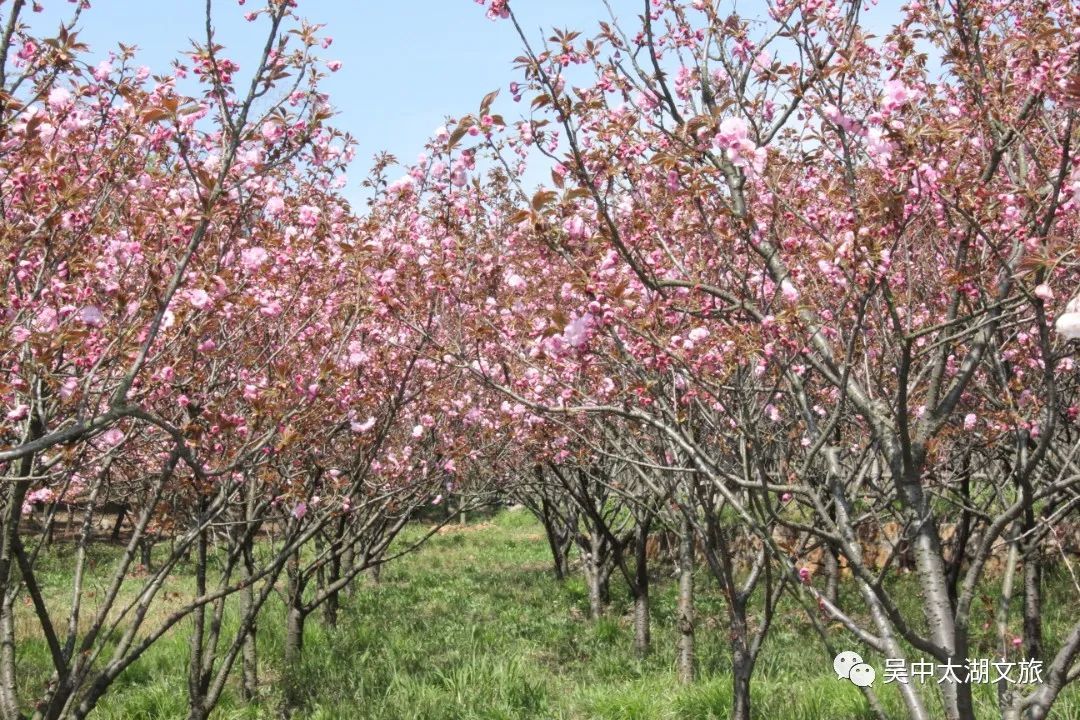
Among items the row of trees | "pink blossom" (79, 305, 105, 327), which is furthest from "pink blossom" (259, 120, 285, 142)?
"pink blossom" (79, 305, 105, 327)

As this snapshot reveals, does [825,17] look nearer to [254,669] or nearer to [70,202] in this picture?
[70,202]

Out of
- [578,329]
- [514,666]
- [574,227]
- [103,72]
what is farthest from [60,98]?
[514,666]

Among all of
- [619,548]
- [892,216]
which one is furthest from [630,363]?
[619,548]

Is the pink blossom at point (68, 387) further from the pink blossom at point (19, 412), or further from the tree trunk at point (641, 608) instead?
the tree trunk at point (641, 608)

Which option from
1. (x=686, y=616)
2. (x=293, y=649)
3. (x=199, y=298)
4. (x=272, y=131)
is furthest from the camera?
(x=293, y=649)

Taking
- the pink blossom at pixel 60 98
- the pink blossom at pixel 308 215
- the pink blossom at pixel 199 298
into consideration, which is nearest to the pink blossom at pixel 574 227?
the pink blossom at pixel 199 298

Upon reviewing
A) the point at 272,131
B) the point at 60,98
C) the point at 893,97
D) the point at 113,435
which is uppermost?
the point at 60,98

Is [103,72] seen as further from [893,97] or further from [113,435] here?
[893,97]

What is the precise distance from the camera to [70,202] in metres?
2.92

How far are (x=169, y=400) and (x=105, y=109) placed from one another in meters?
1.48

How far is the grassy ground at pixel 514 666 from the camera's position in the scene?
5.92m

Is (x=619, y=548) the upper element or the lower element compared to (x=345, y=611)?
upper

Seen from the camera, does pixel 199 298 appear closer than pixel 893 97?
No

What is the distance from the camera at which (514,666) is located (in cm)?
684
